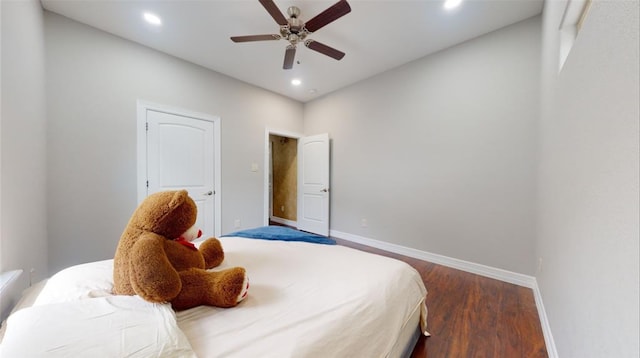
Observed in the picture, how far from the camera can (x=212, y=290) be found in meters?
0.88

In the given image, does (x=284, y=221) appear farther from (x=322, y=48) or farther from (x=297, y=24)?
(x=297, y=24)

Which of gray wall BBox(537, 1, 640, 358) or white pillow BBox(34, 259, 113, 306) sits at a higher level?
gray wall BBox(537, 1, 640, 358)

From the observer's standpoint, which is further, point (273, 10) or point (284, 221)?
point (284, 221)

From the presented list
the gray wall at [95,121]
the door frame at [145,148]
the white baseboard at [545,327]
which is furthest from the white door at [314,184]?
the white baseboard at [545,327]

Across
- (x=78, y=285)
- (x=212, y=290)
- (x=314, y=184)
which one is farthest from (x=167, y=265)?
(x=314, y=184)

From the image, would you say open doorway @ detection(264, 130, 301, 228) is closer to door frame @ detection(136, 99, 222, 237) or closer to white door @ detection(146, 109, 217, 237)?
door frame @ detection(136, 99, 222, 237)

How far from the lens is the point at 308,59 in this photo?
113 inches

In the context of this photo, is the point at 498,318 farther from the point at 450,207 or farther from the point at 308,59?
the point at 308,59

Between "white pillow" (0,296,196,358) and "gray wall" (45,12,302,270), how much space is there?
7.58 feet

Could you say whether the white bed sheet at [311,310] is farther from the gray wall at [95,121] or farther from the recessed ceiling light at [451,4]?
the recessed ceiling light at [451,4]

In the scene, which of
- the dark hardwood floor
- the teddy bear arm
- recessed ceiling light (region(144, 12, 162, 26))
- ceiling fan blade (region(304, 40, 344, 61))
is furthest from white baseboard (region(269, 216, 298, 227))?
the teddy bear arm

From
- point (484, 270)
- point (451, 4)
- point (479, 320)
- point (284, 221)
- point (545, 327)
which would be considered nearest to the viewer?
point (545, 327)

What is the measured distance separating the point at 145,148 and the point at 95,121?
494 millimetres

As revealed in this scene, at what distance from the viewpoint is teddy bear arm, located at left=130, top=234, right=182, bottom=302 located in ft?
2.50
